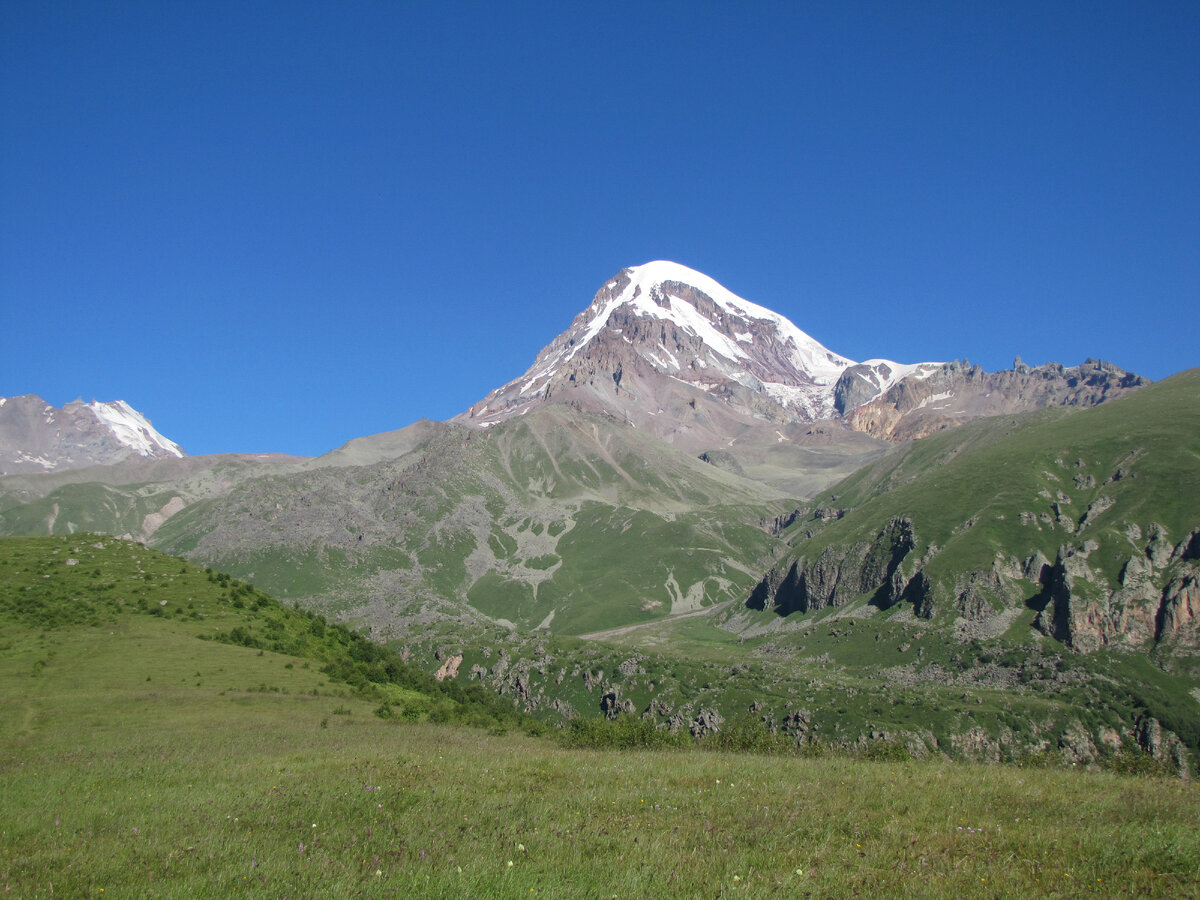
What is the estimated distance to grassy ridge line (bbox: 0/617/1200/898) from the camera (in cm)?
1205

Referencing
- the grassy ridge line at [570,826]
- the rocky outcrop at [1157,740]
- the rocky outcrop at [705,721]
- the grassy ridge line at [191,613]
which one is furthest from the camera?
the rocky outcrop at [1157,740]

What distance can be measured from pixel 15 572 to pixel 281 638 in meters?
25.7

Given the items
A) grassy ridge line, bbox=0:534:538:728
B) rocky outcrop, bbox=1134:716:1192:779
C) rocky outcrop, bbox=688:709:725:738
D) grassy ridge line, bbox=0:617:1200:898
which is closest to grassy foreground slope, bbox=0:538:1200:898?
grassy ridge line, bbox=0:617:1200:898

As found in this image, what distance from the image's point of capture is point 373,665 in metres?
69.6

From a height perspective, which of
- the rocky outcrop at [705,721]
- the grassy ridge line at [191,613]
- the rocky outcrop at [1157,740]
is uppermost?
the grassy ridge line at [191,613]

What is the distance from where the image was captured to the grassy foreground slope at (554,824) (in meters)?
12.1

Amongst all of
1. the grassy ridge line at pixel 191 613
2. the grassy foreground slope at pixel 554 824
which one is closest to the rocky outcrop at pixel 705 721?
the grassy ridge line at pixel 191 613

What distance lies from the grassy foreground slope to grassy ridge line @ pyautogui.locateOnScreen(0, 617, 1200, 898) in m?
0.07

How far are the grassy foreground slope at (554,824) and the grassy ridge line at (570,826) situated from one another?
0.07 meters

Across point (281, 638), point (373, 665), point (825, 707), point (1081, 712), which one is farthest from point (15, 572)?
point (1081, 712)

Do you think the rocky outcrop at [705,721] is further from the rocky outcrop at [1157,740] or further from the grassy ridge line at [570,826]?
the grassy ridge line at [570,826]

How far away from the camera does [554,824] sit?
15523 mm

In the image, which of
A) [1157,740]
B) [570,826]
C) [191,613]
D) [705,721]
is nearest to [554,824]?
[570,826]

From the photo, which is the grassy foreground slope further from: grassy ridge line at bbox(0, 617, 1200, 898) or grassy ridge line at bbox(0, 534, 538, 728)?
grassy ridge line at bbox(0, 534, 538, 728)
